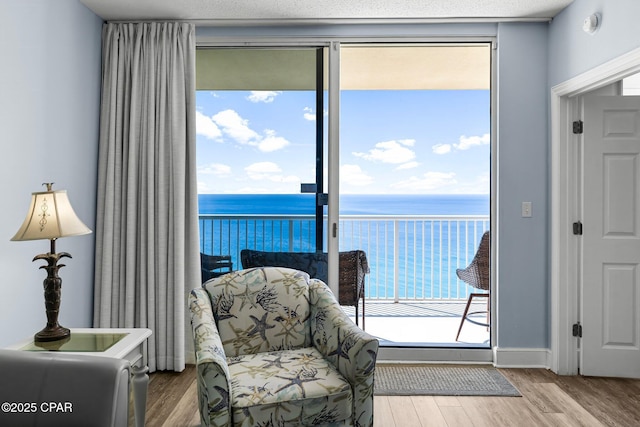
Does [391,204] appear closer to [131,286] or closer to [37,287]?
[131,286]

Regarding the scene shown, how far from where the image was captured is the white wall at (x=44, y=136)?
2549 mm

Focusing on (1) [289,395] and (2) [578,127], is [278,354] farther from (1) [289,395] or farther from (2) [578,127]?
(2) [578,127]

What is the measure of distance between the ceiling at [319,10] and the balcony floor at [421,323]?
8.81 feet

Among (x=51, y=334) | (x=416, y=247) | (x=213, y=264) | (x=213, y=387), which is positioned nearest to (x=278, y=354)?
(x=213, y=387)

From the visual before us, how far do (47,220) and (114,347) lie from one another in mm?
673

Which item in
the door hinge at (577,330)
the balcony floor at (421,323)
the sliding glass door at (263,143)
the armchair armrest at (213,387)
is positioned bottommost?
the balcony floor at (421,323)

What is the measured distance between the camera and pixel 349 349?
2.20 m

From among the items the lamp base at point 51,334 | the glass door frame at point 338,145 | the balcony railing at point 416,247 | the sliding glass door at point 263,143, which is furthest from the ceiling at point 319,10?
the balcony railing at point 416,247

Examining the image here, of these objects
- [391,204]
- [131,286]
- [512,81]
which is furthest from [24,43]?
[391,204]

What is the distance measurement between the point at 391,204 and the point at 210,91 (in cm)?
522

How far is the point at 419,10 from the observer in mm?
3430

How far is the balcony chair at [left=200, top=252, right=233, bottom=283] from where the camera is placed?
12.4ft

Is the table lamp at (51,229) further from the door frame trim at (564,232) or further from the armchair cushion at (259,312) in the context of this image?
the door frame trim at (564,232)

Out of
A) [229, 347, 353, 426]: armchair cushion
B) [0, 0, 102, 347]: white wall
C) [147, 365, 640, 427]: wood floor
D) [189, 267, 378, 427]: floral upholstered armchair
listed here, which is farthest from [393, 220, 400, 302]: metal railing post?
[229, 347, 353, 426]: armchair cushion
